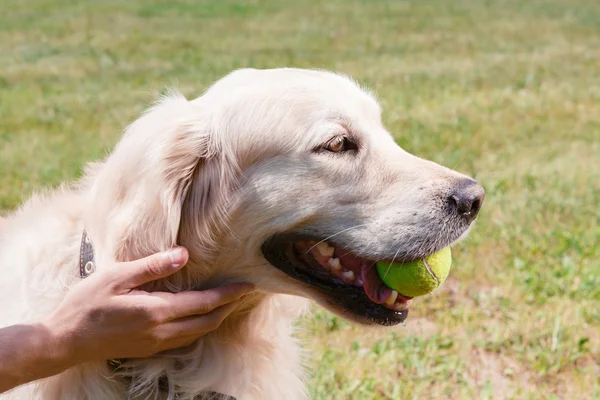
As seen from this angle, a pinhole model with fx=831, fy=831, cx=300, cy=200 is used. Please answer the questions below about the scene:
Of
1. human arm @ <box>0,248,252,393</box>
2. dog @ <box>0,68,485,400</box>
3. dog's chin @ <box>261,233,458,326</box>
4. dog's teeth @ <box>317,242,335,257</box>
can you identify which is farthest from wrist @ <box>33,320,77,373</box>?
dog's teeth @ <box>317,242,335,257</box>

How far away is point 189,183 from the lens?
2693 millimetres

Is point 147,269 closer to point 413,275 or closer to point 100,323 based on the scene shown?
point 100,323

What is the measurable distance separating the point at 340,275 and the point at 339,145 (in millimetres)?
437

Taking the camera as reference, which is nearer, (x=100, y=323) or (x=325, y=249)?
(x=100, y=323)

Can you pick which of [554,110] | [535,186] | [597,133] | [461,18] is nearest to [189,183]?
[535,186]

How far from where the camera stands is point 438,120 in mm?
8484

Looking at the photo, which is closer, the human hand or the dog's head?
the human hand

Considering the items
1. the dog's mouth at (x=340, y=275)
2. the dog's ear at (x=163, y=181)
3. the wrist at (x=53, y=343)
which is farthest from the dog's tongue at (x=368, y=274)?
the wrist at (x=53, y=343)

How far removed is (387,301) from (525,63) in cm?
1027

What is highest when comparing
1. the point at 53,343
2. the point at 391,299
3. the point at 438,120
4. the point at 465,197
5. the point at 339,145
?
the point at 339,145

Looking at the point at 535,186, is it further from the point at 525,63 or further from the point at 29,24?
the point at 29,24

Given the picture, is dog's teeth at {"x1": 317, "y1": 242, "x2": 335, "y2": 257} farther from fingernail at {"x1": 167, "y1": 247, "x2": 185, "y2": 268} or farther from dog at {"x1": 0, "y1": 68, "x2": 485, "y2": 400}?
fingernail at {"x1": 167, "y1": 247, "x2": 185, "y2": 268}

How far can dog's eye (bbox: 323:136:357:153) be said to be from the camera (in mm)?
2744

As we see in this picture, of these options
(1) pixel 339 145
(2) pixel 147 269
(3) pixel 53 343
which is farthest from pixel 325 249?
(3) pixel 53 343
